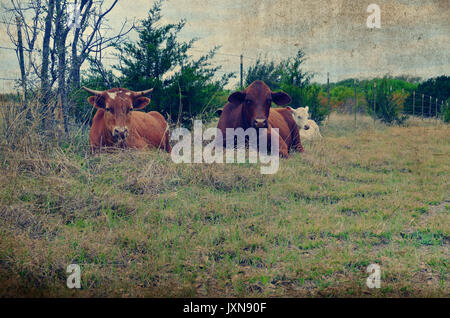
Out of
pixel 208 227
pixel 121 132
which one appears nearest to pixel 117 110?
pixel 121 132

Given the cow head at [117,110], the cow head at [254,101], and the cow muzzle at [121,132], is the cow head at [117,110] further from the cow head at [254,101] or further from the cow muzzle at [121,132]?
the cow head at [254,101]

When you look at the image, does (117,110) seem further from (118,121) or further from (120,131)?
(120,131)

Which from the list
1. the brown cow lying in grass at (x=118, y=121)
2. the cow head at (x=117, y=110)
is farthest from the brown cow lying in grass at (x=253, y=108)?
the cow head at (x=117, y=110)

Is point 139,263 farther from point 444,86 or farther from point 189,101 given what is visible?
point 444,86

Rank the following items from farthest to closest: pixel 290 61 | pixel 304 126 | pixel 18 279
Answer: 1. pixel 290 61
2. pixel 304 126
3. pixel 18 279

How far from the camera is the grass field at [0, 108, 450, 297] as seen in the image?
2.65m

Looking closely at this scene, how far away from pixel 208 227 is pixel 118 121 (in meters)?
2.63

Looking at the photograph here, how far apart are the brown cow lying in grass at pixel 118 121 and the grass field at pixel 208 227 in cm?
29

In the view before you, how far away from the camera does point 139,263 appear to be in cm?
288

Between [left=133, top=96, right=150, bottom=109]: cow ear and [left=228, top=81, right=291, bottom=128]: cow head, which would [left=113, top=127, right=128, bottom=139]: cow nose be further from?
[left=228, top=81, right=291, bottom=128]: cow head

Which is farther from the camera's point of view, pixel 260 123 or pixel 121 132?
pixel 260 123

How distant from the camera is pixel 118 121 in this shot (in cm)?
560
